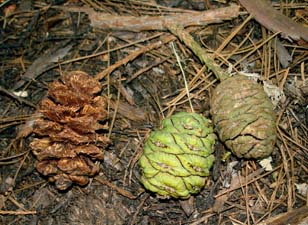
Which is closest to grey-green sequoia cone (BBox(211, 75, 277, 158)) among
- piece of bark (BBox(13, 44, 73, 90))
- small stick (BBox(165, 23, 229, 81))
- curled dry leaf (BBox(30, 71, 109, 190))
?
small stick (BBox(165, 23, 229, 81))

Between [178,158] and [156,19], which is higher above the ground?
[156,19]

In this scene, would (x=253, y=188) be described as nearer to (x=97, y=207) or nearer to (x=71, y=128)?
(x=97, y=207)

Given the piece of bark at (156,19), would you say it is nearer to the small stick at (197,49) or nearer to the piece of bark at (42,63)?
the small stick at (197,49)

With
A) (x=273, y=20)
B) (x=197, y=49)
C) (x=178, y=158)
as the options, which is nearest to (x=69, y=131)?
(x=178, y=158)

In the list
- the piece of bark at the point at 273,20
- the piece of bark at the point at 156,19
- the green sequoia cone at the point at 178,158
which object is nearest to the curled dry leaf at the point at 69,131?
the green sequoia cone at the point at 178,158

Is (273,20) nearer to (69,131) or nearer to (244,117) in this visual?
(244,117)

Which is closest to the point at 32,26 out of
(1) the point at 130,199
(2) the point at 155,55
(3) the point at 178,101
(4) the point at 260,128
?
(2) the point at 155,55

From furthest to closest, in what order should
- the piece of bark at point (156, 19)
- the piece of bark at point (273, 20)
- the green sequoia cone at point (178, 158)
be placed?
1. the piece of bark at point (156, 19)
2. the piece of bark at point (273, 20)
3. the green sequoia cone at point (178, 158)
